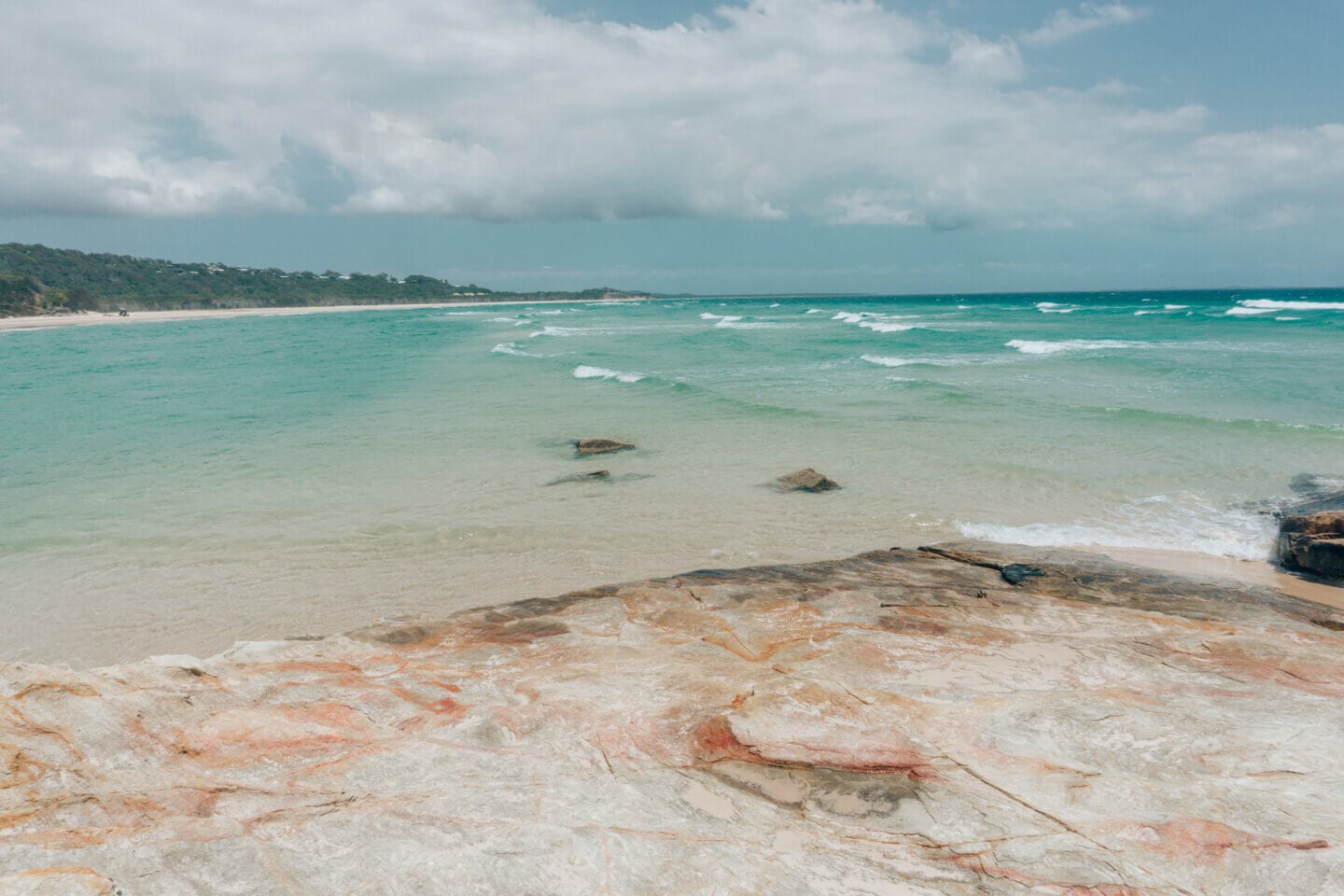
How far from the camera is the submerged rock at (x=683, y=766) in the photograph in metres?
3.78

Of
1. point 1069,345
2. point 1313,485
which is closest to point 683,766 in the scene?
point 1313,485

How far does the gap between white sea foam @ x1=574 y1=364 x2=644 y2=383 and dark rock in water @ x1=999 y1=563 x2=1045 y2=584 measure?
22.7m

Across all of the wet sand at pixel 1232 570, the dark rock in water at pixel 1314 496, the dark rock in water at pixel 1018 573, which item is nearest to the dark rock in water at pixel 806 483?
the dark rock in water at pixel 1018 573

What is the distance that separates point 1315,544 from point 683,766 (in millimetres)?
10724

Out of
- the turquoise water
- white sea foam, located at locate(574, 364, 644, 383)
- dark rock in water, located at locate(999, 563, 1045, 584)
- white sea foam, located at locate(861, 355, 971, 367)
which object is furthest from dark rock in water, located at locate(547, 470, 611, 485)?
white sea foam, located at locate(861, 355, 971, 367)

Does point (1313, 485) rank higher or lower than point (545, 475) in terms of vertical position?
higher

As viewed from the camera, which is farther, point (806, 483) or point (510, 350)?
point (510, 350)

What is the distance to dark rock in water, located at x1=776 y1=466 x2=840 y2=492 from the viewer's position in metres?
14.8

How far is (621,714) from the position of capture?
5.57 m

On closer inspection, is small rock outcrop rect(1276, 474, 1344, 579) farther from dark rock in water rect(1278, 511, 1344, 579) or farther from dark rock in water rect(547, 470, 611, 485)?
dark rock in water rect(547, 470, 611, 485)

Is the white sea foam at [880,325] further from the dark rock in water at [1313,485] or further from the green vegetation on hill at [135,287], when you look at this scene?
the green vegetation on hill at [135,287]

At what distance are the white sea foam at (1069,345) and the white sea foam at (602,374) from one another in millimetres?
24494

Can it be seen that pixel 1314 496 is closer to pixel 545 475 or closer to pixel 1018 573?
pixel 1018 573

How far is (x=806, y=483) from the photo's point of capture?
1491 centimetres
